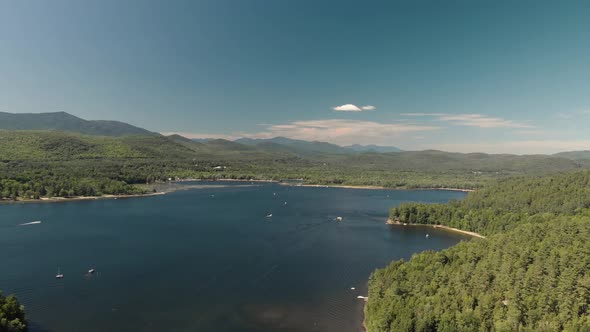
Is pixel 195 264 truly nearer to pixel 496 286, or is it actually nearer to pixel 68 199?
pixel 496 286

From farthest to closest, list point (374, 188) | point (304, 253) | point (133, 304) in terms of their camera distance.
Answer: point (374, 188) < point (304, 253) < point (133, 304)

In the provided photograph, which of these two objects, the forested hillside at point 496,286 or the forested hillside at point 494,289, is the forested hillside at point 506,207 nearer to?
the forested hillside at point 496,286

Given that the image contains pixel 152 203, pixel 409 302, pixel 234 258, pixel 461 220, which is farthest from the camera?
pixel 152 203

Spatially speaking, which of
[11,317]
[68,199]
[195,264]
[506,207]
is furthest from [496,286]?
[68,199]

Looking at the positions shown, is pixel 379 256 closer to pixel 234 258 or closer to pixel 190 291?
pixel 234 258

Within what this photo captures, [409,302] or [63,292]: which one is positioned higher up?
[409,302]

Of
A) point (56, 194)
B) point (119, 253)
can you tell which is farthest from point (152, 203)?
point (119, 253)

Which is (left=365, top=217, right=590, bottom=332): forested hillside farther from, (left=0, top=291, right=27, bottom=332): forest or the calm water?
(left=0, top=291, right=27, bottom=332): forest

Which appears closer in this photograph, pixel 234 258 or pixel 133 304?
pixel 133 304

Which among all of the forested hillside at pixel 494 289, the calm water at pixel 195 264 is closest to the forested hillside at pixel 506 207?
the calm water at pixel 195 264
